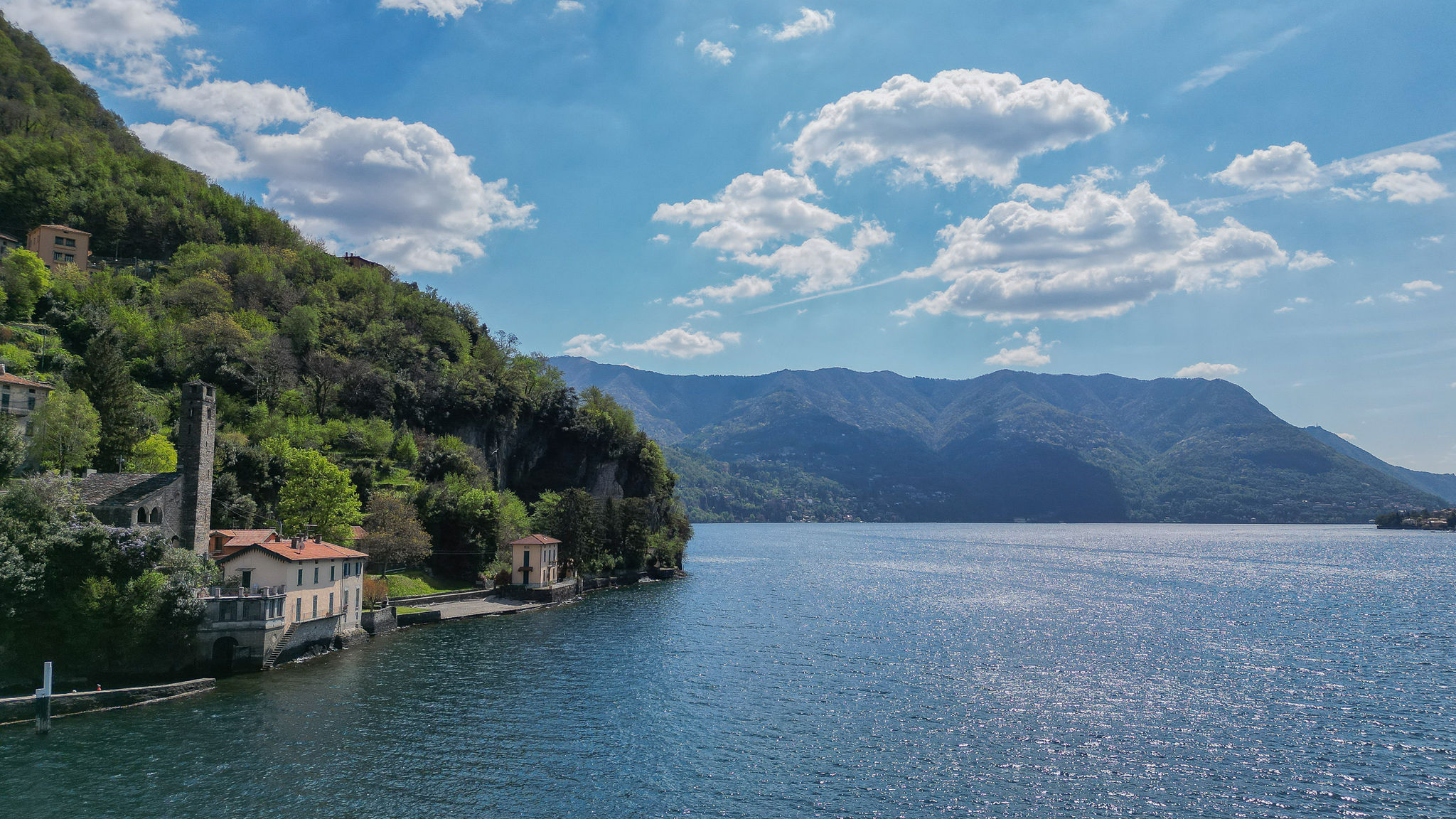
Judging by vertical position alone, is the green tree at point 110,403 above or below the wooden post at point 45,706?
above

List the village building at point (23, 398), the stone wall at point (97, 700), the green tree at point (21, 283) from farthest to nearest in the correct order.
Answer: the green tree at point (21, 283) < the village building at point (23, 398) < the stone wall at point (97, 700)

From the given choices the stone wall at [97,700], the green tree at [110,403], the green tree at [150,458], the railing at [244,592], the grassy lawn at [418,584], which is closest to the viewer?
the stone wall at [97,700]

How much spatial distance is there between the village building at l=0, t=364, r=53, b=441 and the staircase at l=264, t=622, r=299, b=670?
2702 cm

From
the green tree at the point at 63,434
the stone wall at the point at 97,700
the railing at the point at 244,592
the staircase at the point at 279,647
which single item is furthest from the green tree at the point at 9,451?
the staircase at the point at 279,647

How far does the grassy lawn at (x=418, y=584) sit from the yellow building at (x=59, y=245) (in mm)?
73178

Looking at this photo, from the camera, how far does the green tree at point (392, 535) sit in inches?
2849

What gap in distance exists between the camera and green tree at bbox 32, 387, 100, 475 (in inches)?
2250

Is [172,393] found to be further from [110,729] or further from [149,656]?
[110,729]

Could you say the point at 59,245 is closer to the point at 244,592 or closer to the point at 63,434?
the point at 63,434

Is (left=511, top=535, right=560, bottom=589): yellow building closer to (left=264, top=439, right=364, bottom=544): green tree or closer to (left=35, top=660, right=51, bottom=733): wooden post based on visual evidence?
(left=264, top=439, right=364, bottom=544): green tree

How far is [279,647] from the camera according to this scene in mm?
48750

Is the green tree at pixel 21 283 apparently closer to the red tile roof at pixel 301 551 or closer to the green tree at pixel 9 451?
the green tree at pixel 9 451

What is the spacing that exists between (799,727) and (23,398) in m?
64.9

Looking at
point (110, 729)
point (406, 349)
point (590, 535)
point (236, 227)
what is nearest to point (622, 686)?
point (110, 729)
